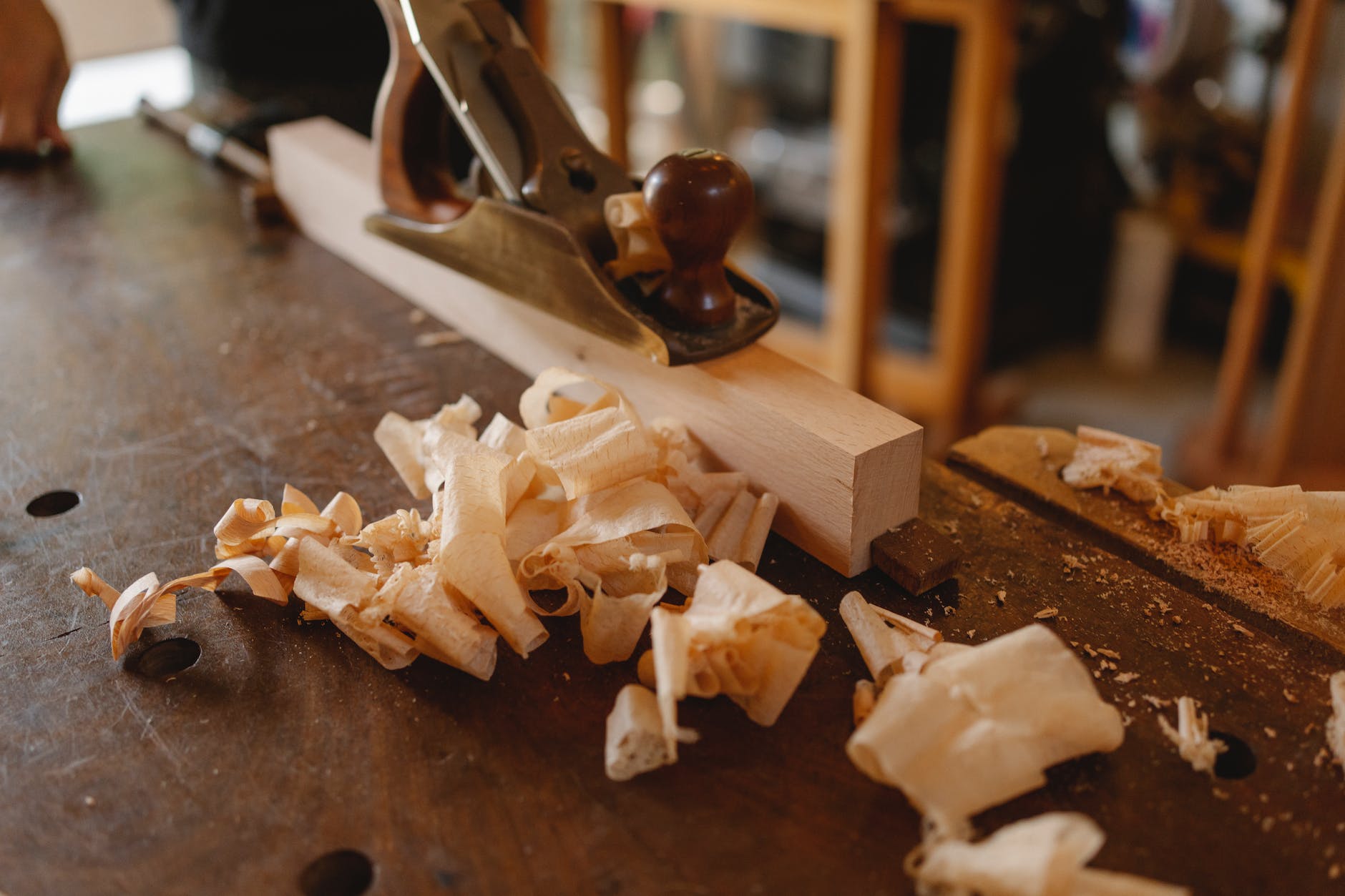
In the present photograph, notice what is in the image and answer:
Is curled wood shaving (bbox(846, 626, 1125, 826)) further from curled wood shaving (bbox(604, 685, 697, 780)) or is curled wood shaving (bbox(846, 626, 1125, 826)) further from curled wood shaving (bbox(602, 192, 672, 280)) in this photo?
curled wood shaving (bbox(602, 192, 672, 280))

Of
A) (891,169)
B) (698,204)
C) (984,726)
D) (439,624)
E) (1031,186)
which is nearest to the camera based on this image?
(984,726)

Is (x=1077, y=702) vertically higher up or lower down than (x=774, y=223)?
higher up

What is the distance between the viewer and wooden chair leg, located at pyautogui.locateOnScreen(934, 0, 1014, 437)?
7.82 feet

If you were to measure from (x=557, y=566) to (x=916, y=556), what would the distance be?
30 cm

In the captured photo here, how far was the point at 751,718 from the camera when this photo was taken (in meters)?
0.81

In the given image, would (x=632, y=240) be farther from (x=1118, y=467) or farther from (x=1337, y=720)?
(x=1337, y=720)

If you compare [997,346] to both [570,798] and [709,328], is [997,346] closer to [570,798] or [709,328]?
[709,328]

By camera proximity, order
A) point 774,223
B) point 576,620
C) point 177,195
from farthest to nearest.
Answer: point 774,223 < point 177,195 < point 576,620

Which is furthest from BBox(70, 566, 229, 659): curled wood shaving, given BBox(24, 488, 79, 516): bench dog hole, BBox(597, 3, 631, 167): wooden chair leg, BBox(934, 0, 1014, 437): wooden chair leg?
BBox(597, 3, 631, 167): wooden chair leg

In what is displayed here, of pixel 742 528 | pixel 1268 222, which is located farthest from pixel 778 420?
pixel 1268 222

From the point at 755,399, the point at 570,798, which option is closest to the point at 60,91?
the point at 755,399

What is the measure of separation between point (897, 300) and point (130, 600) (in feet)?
8.95

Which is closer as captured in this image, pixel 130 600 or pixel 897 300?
pixel 130 600

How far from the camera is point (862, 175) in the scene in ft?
7.95
